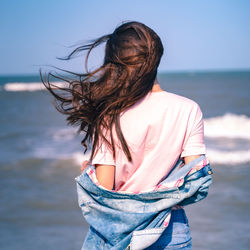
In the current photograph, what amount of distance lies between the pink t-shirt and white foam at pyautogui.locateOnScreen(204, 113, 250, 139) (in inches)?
367

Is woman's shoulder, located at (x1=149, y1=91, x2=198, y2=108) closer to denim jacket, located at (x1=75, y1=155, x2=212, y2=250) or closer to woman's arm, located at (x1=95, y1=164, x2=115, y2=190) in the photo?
denim jacket, located at (x1=75, y1=155, x2=212, y2=250)

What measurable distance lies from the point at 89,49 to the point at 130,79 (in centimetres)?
30

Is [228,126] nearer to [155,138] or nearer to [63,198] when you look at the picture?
[63,198]

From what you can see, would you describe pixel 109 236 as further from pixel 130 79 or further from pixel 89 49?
pixel 89 49

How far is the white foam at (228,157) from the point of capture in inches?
280

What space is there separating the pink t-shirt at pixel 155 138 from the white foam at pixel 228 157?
5.74 metres

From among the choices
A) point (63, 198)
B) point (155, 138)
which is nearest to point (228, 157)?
point (63, 198)

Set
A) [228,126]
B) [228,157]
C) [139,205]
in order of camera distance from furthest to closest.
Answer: [228,126]
[228,157]
[139,205]

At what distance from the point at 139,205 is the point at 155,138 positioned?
0.27 meters

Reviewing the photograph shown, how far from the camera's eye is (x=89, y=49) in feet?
5.52

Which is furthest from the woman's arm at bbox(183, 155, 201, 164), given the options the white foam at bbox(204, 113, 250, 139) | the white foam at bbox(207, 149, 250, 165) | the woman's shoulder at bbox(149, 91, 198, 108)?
the white foam at bbox(204, 113, 250, 139)

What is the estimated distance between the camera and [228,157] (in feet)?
24.6

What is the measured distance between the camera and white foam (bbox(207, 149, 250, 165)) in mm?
7113

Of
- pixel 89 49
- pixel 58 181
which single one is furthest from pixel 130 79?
pixel 58 181
